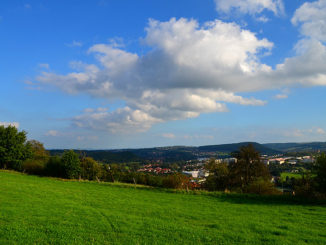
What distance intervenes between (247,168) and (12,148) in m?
54.4

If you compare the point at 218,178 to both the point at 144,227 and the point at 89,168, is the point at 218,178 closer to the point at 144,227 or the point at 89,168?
the point at 89,168

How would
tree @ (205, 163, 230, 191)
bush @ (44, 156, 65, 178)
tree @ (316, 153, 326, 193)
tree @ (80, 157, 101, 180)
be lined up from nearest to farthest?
tree @ (316, 153, 326, 193)
tree @ (205, 163, 230, 191)
bush @ (44, 156, 65, 178)
tree @ (80, 157, 101, 180)

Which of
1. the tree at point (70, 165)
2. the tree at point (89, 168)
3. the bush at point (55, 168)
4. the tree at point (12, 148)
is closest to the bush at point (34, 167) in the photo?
the bush at point (55, 168)

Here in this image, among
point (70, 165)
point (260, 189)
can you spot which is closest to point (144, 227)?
point (260, 189)

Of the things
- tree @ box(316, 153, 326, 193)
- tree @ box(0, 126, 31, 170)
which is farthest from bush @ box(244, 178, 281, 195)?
tree @ box(0, 126, 31, 170)

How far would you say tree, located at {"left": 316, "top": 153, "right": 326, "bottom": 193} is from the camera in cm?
2538

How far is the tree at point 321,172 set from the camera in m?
25.4

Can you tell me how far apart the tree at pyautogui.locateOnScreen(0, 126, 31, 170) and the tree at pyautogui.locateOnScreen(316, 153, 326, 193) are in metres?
61.2

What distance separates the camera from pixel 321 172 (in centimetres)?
2611

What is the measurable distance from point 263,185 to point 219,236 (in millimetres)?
27257

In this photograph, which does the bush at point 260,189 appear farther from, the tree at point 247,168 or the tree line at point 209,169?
the tree at point 247,168

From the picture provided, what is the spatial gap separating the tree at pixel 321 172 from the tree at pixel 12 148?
6118cm

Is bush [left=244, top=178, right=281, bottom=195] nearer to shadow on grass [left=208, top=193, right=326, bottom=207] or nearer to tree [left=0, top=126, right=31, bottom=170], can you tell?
shadow on grass [left=208, top=193, right=326, bottom=207]

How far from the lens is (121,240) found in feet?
33.1
